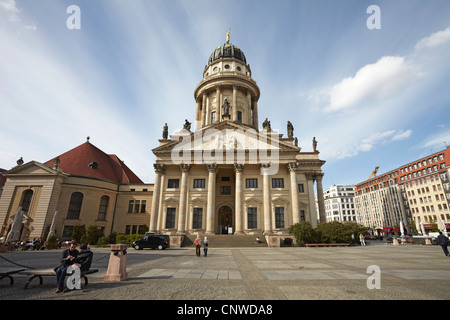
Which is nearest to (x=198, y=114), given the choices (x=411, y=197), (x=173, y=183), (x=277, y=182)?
(x=173, y=183)

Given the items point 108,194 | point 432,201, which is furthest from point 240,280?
point 432,201

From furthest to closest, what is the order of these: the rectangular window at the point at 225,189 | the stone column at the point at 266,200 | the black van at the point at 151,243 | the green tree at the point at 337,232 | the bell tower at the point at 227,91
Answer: the bell tower at the point at 227,91, the rectangular window at the point at 225,189, the stone column at the point at 266,200, the green tree at the point at 337,232, the black van at the point at 151,243

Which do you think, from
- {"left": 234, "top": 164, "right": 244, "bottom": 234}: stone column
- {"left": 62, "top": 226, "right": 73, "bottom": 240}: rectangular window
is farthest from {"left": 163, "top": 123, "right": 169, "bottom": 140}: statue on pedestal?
{"left": 62, "top": 226, "right": 73, "bottom": 240}: rectangular window

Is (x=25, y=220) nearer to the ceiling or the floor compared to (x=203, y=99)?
nearer to the floor

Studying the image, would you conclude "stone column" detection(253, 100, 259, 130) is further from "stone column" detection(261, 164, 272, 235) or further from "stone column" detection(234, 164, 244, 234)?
"stone column" detection(234, 164, 244, 234)

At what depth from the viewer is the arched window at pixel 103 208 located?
1482 inches

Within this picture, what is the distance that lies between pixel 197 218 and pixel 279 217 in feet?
40.3

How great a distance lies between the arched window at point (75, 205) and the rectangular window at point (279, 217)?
3122 cm

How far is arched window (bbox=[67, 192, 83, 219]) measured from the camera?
34844 mm

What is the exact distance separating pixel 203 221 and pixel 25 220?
83.7ft

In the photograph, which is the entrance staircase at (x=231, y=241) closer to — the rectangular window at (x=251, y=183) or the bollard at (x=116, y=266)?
the rectangular window at (x=251, y=183)

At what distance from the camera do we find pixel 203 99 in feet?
162

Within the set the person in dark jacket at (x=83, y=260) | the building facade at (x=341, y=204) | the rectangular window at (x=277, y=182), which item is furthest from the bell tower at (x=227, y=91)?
the building facade at (x=341, y=204)
